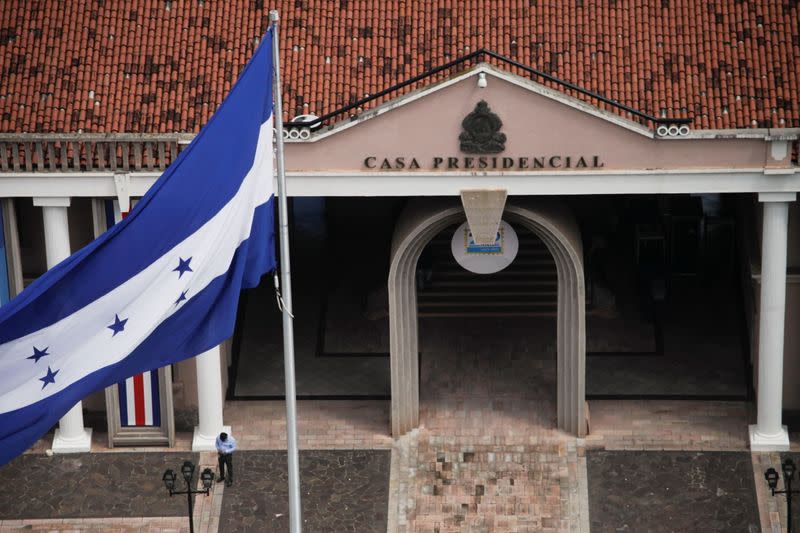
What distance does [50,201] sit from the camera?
43.6 metres

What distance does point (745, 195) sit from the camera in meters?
48.8

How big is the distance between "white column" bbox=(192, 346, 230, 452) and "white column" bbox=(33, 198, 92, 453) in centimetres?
314

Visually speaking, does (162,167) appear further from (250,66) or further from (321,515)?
(250,66)

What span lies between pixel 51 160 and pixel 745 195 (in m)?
19.8

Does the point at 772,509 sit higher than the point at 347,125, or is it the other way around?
the point at 347,125

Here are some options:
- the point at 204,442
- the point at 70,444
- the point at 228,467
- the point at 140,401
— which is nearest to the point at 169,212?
the point at 228,467

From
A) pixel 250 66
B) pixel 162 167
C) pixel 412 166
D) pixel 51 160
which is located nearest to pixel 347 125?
pixel 412 166

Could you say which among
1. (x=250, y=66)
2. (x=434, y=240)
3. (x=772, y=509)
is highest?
(x=250, y=66)

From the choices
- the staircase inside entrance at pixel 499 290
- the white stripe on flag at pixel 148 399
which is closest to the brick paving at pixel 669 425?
the staircase inside entrance at pixel 499 290

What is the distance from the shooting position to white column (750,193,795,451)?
141 feet

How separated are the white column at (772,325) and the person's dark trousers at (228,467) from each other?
13865mm

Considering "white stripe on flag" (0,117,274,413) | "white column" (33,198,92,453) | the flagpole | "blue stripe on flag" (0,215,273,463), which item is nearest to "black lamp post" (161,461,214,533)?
"white column" (33,198,92,453)

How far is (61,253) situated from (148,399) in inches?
188

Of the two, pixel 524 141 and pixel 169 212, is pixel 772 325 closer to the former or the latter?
pixel 524 141
